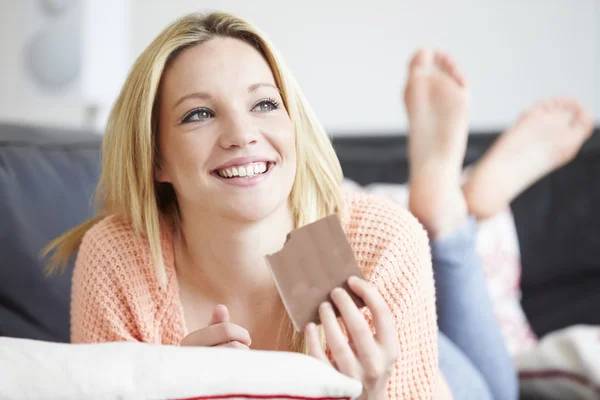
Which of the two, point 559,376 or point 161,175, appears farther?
point 559,376

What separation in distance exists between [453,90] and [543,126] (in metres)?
0.38

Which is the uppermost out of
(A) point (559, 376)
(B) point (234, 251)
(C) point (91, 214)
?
(B) point (234, 251)

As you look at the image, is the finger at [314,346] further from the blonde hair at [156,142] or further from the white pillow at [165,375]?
the blonde hair at [156,142]

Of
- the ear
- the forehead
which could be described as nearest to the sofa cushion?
the ear

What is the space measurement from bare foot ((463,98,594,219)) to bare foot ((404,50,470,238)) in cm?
14

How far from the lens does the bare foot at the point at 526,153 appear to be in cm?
159

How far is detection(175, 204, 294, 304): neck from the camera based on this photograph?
2.98ft

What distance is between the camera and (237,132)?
820mm

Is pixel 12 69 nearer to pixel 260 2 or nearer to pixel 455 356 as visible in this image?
pixel 260 2

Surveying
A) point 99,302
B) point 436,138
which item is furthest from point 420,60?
point 99,302

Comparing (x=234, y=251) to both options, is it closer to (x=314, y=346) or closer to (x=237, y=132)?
(x=237, y=132)

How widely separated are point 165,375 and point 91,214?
35.7 inches

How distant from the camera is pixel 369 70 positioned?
266cm

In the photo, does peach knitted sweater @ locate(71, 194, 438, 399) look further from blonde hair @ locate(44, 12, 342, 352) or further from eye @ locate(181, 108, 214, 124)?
eye @ locate(181, 108, 214, 124)
